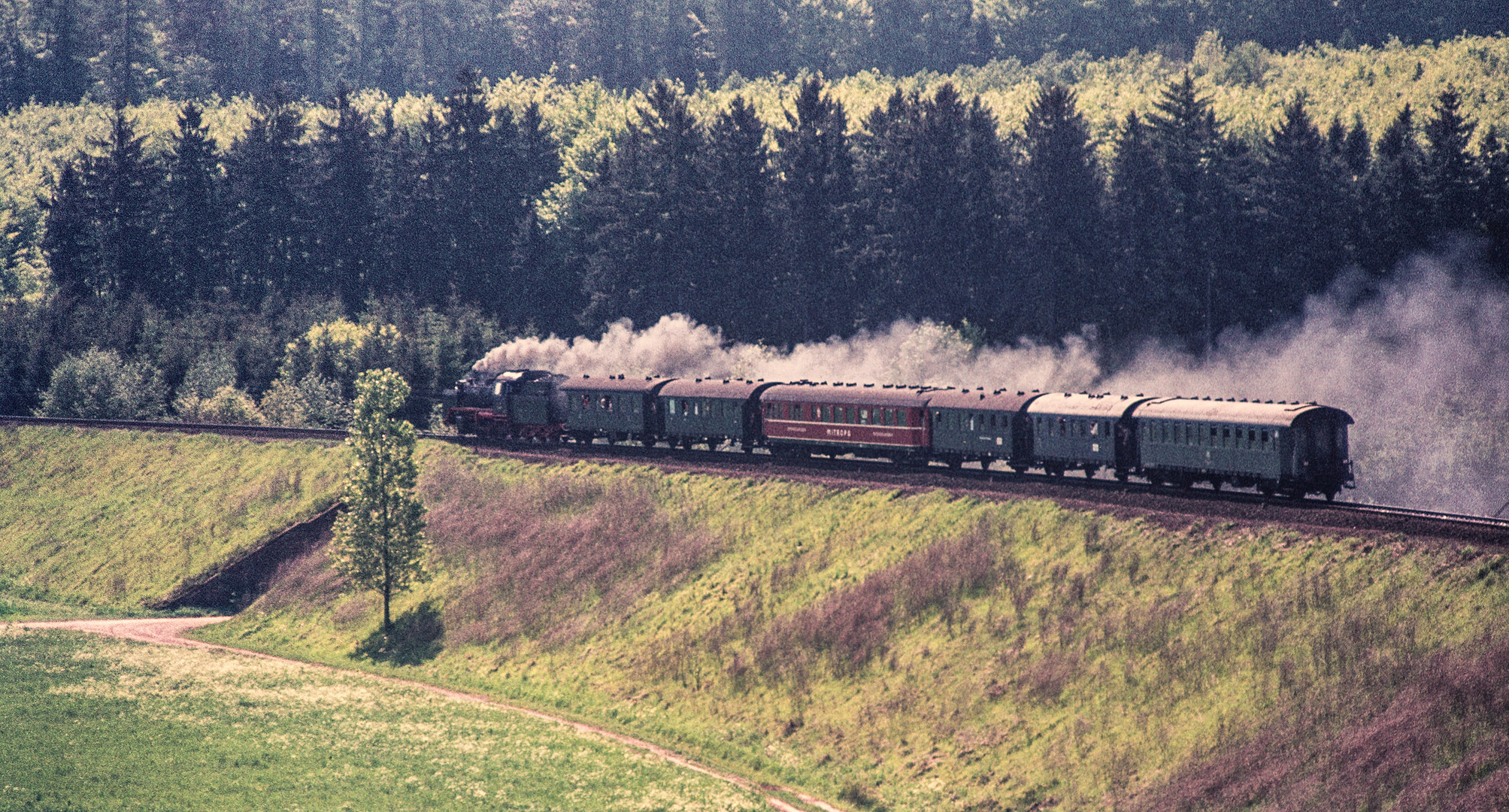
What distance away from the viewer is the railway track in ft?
124

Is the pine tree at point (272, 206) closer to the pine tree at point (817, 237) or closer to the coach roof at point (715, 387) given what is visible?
the pine tree at point (817, 237)

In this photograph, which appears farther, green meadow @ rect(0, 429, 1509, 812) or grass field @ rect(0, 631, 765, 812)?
grass field @ rect(0, 631, 765, 812)

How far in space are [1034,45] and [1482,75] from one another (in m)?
84.8

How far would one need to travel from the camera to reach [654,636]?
4919cm

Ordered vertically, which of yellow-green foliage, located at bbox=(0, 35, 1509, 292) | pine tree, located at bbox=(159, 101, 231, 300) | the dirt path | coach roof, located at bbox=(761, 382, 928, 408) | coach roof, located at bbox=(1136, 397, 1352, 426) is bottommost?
the dirt path

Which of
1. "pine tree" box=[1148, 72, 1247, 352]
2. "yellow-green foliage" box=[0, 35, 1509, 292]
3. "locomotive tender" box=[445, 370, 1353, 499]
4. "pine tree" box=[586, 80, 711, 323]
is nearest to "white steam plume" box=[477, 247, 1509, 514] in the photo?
"pine tree" box=[1148, 72, 1247, 352]

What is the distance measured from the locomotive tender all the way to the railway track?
2.35 ft

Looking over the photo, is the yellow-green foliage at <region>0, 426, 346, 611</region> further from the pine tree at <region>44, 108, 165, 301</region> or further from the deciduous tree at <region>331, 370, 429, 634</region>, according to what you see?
the pine tree at <region>44, 108, 165, 301</region>

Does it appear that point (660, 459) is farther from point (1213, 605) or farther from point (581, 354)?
point (1213, 605)

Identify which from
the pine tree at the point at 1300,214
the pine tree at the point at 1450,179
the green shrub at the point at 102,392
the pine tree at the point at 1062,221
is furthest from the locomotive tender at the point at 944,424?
the green shrub at the point at 102,392

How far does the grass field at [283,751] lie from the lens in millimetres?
36312

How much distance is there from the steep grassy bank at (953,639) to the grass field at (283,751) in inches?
137

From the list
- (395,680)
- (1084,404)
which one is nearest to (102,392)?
(395,680)

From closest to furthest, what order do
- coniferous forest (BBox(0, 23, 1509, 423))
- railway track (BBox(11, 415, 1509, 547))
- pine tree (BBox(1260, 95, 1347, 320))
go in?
railway track (BBox(11, 415, 1509, 547))
pine tree (BBox(1260, 95, 1347, 320))
coniferous forest (BBox(0, 23, 1509, 423))
